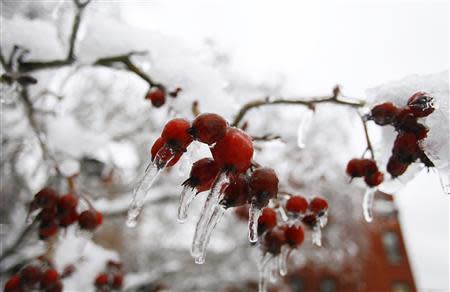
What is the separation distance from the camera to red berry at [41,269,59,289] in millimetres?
1486

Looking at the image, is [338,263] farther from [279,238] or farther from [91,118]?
[279,238]

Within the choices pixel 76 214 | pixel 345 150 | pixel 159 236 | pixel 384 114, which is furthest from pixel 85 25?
pixel 159 236

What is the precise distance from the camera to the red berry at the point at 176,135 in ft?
2.70

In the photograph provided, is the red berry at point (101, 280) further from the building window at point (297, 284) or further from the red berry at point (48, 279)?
the building window at point (297, 284)

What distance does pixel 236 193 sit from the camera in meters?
0.88

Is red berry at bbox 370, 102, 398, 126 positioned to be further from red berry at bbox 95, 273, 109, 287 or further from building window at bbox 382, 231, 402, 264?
building window at bbox 382, 231, 402, 264

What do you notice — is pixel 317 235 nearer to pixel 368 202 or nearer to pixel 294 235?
pixel 294 235

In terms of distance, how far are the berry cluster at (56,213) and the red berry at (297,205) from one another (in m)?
0.72

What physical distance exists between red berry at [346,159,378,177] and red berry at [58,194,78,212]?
3.17 ft

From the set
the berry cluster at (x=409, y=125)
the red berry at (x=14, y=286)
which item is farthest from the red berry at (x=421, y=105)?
the red berry at (x=14, y=286)

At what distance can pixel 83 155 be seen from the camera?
7.29 feet

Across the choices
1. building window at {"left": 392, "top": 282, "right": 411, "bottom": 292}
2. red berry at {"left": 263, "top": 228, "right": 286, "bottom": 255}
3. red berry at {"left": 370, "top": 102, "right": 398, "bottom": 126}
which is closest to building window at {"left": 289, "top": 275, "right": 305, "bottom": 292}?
building window at {"left": 392, "top": 282, "right": 411, "bottom": 292}

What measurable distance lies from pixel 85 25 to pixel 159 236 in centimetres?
853

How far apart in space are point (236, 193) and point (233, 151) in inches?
4.8
